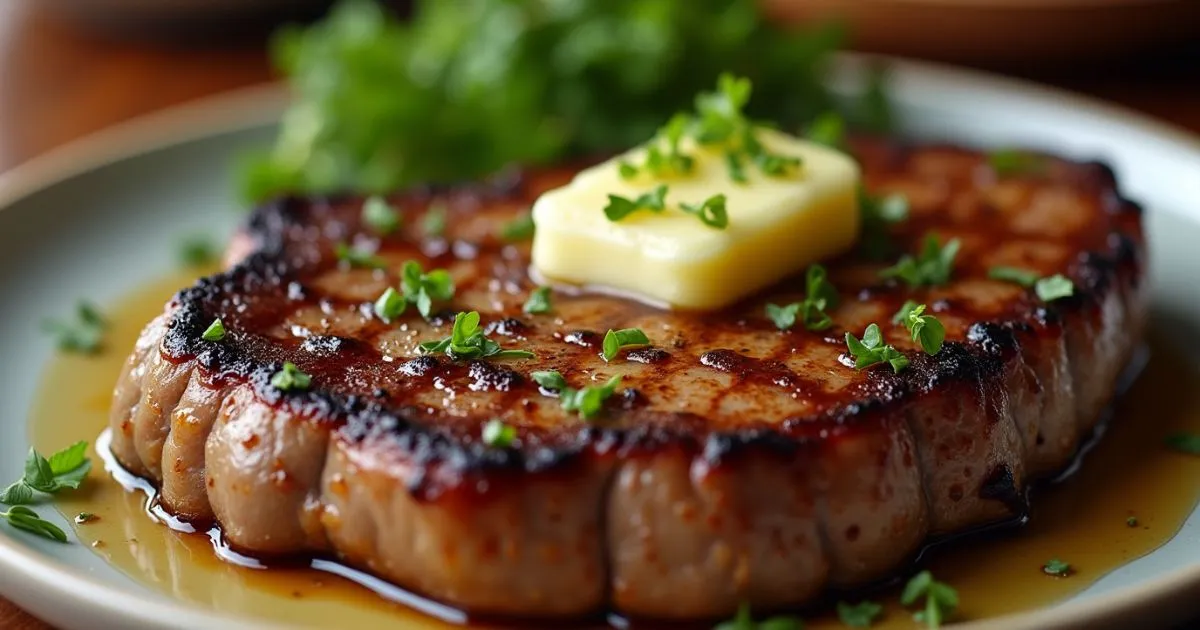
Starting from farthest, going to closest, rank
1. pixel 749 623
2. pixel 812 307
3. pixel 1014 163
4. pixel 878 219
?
pixel 1014 163, pixel 878 219, pixel 812 307, pixel 749 623

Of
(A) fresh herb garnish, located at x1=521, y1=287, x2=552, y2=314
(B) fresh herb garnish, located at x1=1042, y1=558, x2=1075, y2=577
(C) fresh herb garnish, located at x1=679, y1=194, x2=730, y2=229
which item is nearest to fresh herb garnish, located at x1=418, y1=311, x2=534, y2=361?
(A) fresh herb garnish, located at x1=521, y1=287, x2=552, y2=314

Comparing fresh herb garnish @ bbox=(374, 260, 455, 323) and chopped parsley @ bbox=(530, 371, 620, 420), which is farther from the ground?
fresh herb garnish @ bbox=(374, 260, 455, 323)

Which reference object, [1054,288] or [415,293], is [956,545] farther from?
[415,293]

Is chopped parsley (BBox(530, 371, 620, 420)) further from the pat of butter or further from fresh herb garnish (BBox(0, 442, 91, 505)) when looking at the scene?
fresh herb garnish (BBox(0, 442, 91, 505))

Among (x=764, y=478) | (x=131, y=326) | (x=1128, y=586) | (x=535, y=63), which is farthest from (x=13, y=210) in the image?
(x=1128, y=586)

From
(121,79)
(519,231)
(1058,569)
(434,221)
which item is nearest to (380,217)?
(434,221)

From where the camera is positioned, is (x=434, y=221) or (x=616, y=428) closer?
(x=616, y=428)

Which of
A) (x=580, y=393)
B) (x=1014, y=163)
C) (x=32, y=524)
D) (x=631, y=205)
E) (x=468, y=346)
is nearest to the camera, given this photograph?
(x=580, y=393)
